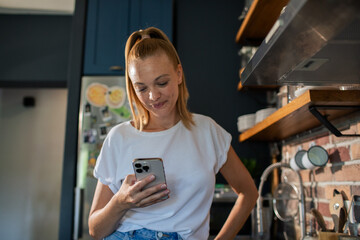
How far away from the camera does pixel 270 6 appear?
6.21ft

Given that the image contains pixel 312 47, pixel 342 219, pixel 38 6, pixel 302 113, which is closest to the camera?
pixel 312 47

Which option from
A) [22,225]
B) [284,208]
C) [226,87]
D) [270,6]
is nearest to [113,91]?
[226,87]

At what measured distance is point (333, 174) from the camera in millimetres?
1473

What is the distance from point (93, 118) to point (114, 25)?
67 centimetres

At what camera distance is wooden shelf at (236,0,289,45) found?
6.11 ft

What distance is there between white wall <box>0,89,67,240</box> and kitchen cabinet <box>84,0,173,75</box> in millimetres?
2530

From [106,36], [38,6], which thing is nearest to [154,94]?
[106,36]

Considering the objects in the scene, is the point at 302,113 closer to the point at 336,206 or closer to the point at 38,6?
the point at 336,206

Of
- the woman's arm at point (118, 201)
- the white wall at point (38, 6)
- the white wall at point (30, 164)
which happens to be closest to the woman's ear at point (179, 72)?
the woman's arm at point (118, 201)

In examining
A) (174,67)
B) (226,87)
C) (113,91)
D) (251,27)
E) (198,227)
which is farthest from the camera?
(226,87)

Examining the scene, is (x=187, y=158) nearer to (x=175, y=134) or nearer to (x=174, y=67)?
(x=175, y=134)

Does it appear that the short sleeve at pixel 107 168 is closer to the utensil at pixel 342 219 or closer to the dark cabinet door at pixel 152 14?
the utensil at pixel 342 219

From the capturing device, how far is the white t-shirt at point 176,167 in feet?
3.14

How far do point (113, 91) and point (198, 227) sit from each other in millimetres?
1696
